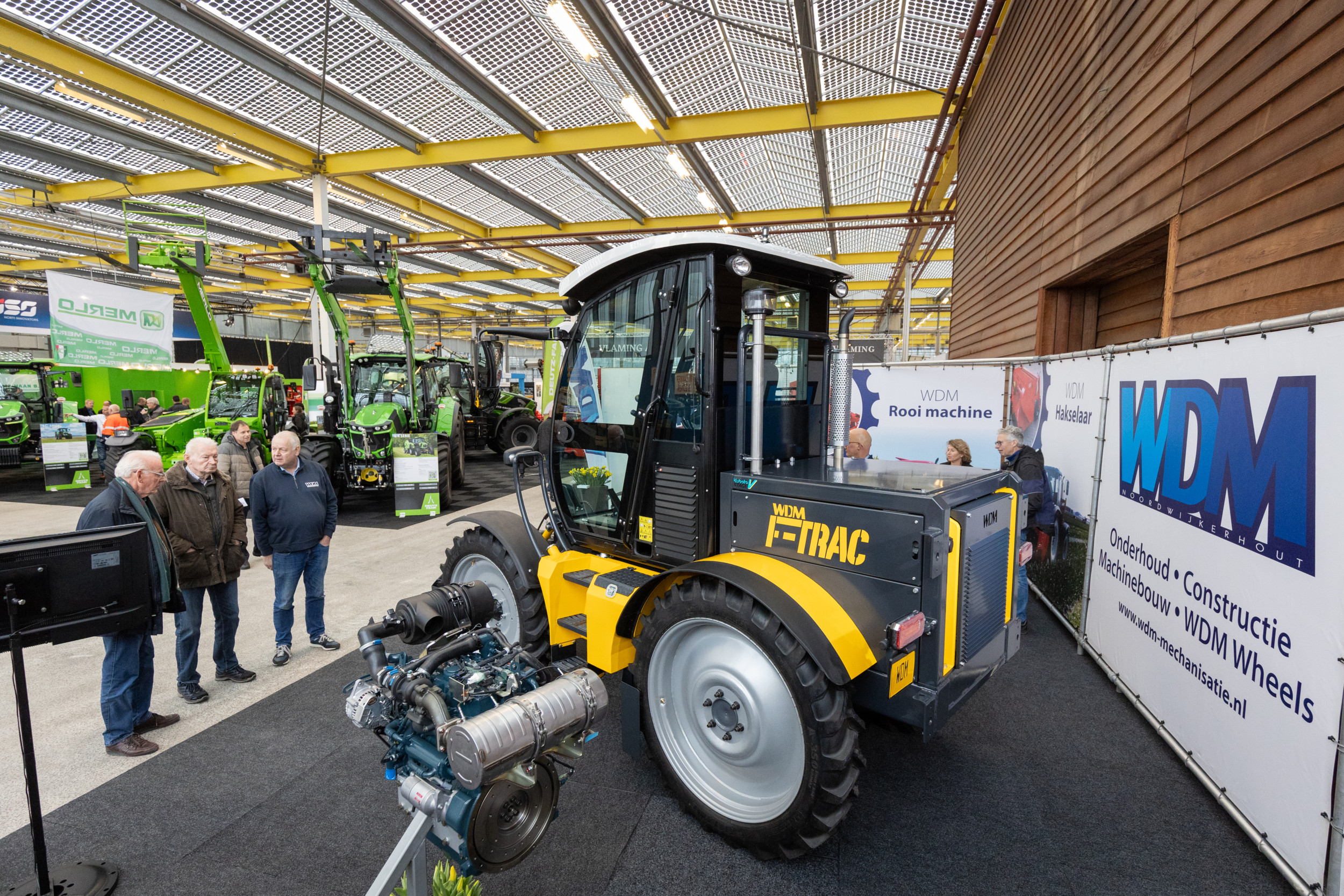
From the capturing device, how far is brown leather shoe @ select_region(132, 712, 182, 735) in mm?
3248

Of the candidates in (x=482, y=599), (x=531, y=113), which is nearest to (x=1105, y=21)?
(x=482, y=599)

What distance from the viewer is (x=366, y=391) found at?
1054 centimetres

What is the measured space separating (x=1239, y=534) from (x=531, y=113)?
7.99m

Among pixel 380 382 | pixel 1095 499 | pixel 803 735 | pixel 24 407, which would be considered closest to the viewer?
pixel 803 735

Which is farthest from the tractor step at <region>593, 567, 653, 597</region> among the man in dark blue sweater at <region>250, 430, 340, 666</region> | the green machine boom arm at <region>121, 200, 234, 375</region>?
the green machine boom arm at <region>121, 200, 234, 375</region>

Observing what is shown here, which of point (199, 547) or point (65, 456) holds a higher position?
point (199, 547)

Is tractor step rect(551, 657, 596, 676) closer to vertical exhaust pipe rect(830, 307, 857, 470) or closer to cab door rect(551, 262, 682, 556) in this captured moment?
cab door rect(551, 262, 682, 556)

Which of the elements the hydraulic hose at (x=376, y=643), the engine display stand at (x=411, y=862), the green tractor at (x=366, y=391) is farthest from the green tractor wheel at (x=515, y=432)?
the engine display stand at (x=411, y=862)

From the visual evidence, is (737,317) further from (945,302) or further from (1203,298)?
(945,302)

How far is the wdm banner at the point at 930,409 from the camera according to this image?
6441mm

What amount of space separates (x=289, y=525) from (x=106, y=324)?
764 centimetres

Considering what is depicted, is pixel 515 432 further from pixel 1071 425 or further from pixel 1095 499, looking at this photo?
pixel 1095 499

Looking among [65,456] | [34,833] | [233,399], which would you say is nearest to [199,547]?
[34,833]

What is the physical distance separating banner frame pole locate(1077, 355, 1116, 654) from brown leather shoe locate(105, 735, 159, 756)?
5.51 metres
